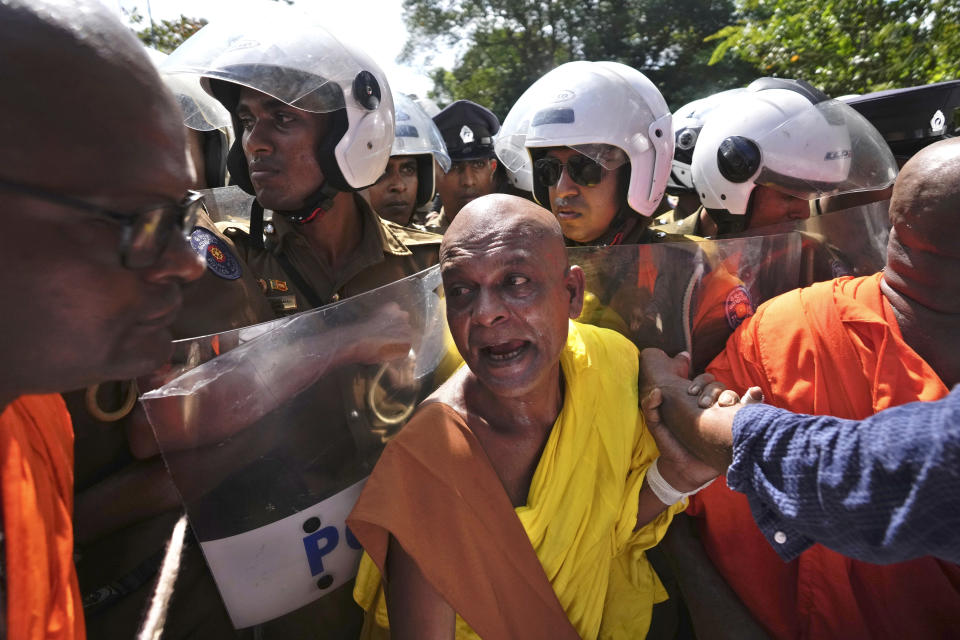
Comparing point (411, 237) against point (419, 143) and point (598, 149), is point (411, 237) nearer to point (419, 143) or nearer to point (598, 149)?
point (598, 149)

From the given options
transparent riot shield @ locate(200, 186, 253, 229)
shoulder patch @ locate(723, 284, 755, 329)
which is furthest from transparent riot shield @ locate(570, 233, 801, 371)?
Result: transparent riot shield @ locate(200, 186, 253, 229)

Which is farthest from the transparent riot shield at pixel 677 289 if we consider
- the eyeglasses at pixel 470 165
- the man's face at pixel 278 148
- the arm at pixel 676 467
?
the eyeglasses at pixel 470 165

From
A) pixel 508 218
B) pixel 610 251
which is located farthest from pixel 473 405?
pixel 610 251

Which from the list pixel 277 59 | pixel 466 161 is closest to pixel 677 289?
pixel 277 59

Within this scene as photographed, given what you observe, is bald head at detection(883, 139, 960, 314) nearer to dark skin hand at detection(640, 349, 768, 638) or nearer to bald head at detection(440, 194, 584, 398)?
dark skin hand at detection(640, 349, 768, 638)

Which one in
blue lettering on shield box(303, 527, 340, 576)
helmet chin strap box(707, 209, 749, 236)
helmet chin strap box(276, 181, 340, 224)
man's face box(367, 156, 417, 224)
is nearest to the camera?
blue lettering on shield box(303, 527, 340, 576)

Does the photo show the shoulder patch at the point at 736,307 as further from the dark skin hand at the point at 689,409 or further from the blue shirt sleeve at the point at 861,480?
the blue shirt sleeve at the point at 861,480

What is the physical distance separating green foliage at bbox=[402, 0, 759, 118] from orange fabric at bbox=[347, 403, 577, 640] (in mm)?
17773

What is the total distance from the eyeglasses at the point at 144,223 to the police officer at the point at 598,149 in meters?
2.18

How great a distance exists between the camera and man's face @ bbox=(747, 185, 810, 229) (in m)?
3.29

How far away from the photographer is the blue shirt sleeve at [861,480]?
1.01 meters

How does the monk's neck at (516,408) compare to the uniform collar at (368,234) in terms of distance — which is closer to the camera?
the monk's neck at (516,408)

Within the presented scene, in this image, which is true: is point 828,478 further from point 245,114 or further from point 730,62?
point 730,62

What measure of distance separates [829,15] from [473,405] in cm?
683
